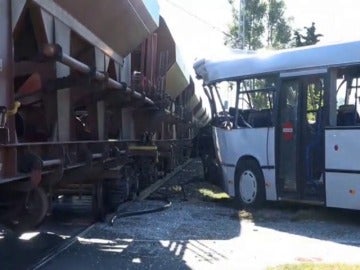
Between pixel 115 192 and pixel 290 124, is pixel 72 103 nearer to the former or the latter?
pixel 115 192

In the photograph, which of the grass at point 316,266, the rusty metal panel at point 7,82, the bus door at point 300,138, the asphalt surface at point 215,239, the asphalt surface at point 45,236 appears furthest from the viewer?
the bus door at point 300,138

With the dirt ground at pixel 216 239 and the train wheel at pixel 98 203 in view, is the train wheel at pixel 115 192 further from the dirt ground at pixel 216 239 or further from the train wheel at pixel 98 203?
the dirt ground at pixel 216 239

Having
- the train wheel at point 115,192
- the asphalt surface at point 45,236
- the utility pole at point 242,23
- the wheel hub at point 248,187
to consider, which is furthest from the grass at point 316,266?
the utility pole at point 242,23

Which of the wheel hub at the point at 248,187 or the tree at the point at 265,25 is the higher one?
the tree at the point at 265,25

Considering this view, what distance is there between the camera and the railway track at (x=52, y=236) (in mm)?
7426

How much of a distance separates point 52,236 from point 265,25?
114 feet

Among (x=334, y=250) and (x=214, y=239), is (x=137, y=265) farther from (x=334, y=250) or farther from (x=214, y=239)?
(x=334, y=250)

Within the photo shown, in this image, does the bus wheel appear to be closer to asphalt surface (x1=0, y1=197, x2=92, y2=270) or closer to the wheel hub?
the wheel hub

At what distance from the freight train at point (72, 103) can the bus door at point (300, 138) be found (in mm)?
2574

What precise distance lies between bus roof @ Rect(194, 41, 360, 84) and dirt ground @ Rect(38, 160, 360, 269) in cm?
244

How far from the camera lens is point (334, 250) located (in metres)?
8.02

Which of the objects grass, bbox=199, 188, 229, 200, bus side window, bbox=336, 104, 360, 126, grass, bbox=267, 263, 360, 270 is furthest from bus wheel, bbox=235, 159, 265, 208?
grass, bbox=267, 263, 360, 270

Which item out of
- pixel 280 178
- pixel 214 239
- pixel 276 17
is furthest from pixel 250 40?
pixel 214 239

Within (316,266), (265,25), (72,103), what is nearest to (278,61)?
(72,103)
